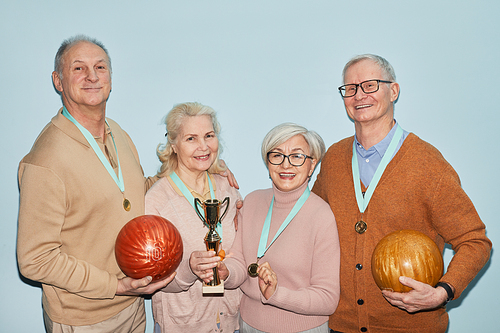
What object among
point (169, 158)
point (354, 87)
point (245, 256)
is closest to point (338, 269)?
point (245, 256)

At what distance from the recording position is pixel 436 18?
2.74 metres

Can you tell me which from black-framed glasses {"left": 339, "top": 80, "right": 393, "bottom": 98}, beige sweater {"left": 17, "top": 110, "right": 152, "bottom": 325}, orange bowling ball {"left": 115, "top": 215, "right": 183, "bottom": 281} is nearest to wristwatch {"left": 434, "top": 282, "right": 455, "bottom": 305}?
black-framed glasses {"left": 339, "top": 80, "right": 393, "bottom": 98}

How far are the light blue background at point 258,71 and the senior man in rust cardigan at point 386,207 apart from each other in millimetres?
661

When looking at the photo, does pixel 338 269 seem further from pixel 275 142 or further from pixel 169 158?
pixel 169 158

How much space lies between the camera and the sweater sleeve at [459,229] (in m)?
1.97

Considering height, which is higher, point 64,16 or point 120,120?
point 64,16

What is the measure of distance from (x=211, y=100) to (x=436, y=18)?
1.77 m

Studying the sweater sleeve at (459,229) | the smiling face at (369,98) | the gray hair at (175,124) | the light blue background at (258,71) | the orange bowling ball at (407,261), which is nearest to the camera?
the orange bowling ball at (407,261)

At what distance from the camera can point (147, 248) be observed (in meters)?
1.92

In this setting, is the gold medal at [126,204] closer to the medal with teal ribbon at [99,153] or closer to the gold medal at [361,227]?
the medal with teal ribbon at [99,153]

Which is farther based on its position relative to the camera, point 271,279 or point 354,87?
point 354,87

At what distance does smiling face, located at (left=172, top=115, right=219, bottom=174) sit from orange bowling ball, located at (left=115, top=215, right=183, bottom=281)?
53cm

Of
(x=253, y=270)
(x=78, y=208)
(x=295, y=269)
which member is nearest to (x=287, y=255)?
(x=295, y=269)

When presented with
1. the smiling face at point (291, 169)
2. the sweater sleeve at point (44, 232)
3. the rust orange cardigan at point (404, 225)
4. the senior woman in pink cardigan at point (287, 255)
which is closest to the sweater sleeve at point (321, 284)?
the senior woman in pink cardigan at point (287, 255)
